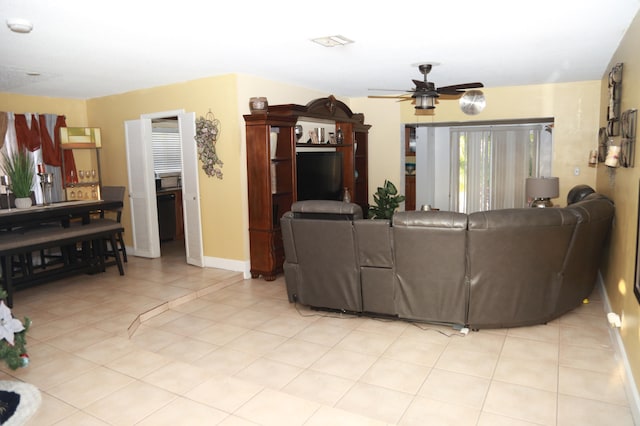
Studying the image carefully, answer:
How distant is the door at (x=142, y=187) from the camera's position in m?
6.33

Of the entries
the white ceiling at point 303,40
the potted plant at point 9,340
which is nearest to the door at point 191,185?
the white ceiling at point 303,40

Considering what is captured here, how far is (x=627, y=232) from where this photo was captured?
3232 millimetres

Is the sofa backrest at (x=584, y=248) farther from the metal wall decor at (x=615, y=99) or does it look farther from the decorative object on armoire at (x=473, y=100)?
the decorative object on armoire at (x=473, y=100)

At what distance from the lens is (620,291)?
134 inches

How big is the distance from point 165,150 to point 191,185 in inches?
99.7

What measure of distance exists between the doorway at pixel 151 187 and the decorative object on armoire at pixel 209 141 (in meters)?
0.14

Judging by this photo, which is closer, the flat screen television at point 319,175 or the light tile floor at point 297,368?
the light tile floor at point 297,368

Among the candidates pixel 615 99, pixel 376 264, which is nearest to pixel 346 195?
pixel 376 264

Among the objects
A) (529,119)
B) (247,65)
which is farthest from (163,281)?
(529,119)

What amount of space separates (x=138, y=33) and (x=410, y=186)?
6.84 metres

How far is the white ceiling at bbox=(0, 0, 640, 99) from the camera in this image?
3002 mm

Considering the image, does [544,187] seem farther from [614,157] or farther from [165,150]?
[165,150]

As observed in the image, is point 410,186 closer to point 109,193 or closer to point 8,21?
point 109,193

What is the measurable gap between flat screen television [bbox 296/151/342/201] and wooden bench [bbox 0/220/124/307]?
2.38 metres
